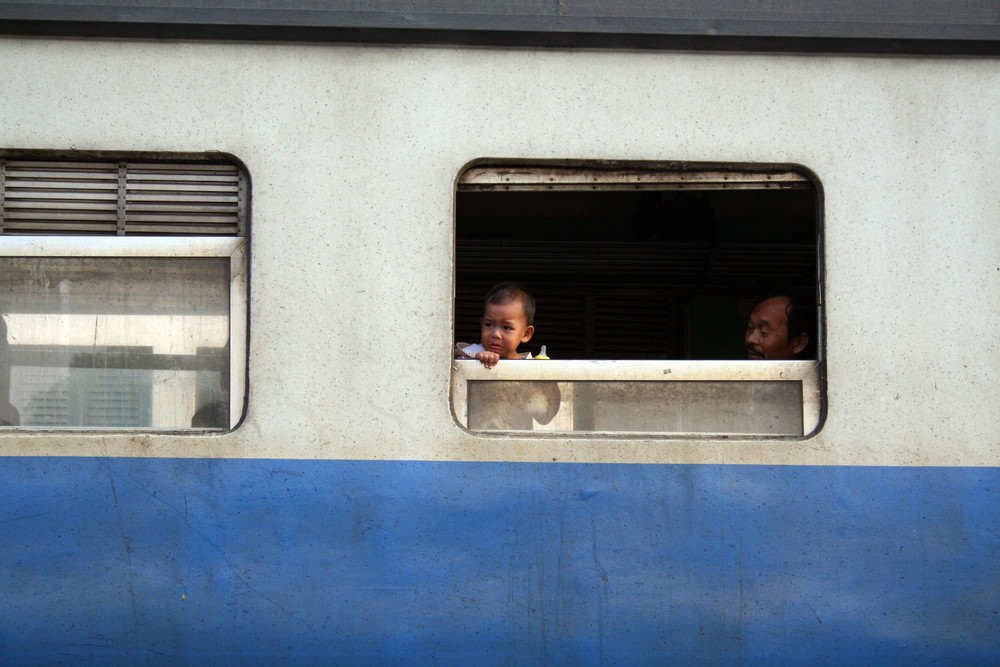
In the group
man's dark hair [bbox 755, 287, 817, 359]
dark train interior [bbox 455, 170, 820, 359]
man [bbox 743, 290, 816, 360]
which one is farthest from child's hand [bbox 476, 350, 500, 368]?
dark train interior [bbox 455, 170, 820, 359]

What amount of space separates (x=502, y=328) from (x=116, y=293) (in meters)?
1.14

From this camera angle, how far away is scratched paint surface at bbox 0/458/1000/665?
7.13 feet

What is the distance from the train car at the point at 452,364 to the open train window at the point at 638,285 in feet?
0.05

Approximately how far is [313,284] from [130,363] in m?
0.56

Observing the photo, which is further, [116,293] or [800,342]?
[800,342]

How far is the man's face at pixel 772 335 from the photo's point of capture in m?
2.65

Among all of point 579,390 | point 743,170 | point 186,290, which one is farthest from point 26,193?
point 743,170

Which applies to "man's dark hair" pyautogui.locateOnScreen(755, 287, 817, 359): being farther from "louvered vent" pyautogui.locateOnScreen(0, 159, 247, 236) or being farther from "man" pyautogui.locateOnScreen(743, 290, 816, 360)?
"louvered vent" pyautogui.locateOnScreen(0, 159, 247, 236)

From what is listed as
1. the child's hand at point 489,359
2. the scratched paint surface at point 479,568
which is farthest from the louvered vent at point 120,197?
the child's hand at point 489,359

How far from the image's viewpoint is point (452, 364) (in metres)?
2.24

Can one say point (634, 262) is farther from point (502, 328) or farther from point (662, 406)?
point (662, 406)

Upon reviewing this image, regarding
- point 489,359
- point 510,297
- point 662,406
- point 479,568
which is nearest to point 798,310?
point 662,406

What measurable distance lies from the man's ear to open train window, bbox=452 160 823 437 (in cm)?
8

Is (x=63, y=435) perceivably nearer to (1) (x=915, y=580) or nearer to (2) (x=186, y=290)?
(2) (x=186, y=290)
